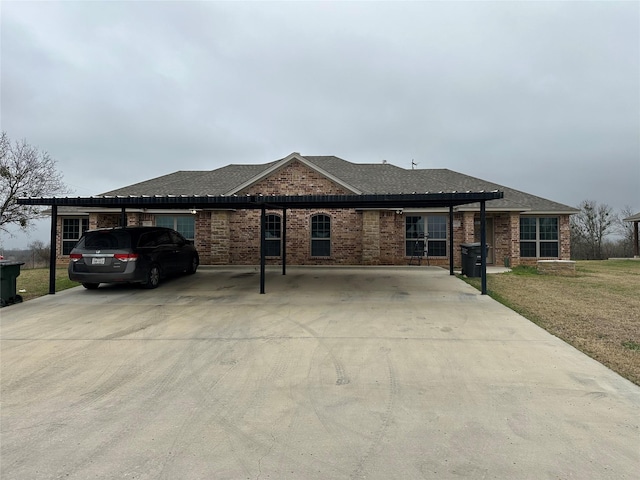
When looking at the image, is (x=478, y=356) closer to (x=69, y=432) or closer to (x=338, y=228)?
(x=69, y=432)

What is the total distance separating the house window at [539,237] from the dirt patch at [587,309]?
Answer: 3.88 m

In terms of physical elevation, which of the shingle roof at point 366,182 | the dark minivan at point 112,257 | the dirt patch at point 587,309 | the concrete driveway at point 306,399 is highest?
the shingle roof at point 366,182

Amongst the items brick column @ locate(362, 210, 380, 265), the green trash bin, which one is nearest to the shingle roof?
brick column @ locate(362, 210, 380, 265)

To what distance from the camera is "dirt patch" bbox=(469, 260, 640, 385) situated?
5473 millimetres

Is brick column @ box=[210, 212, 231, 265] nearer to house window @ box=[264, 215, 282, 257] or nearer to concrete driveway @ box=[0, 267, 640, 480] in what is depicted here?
house window @ box=[264, 215, 282, 257]

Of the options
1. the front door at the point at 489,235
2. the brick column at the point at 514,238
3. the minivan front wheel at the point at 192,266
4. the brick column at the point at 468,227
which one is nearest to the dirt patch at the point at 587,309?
the brick column at the point at 514,238

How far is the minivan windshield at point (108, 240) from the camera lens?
384 inches

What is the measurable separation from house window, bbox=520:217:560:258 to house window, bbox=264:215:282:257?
37.5ft

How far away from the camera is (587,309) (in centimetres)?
830

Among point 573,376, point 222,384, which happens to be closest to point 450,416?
point 573,376

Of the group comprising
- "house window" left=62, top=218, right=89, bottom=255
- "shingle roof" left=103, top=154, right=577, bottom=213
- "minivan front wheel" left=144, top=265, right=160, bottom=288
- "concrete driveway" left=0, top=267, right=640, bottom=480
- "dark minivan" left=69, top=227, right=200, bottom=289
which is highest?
"shingle roof" left=103, top=154, right=577, bottom=213

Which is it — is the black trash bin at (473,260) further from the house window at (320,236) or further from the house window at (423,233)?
the house window at (320,236)

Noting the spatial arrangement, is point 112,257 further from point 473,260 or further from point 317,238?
point 473,260

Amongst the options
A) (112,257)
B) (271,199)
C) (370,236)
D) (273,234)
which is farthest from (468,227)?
(112,257)
